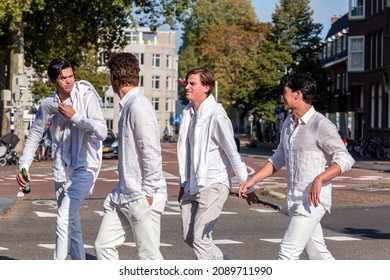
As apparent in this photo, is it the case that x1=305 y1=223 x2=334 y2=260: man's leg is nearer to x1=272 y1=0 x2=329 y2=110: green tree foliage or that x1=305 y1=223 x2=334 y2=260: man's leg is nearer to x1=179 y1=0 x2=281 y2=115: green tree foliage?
x1=179 y1=0 x2=281 y2=115: green tree foliage

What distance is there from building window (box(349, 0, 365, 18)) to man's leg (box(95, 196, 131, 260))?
62.7m

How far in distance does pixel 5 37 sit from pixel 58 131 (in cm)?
4279

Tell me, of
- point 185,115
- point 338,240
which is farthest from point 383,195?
point 185,115

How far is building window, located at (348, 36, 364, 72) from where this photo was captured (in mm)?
70125

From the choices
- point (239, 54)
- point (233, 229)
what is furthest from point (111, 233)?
point (239, 54)

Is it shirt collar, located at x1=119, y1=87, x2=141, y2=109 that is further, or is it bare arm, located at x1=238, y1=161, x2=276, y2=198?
bare arm, located at x1=238, y1=161, x2=276, y2=198

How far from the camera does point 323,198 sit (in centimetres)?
825

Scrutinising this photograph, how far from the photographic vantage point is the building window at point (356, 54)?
2761 inches

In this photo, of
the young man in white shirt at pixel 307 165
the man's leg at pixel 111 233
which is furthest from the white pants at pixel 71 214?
the young man in white shirt at pixel 307 165

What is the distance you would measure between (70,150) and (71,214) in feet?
1.69

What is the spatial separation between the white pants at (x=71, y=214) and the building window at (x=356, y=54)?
2430 inches

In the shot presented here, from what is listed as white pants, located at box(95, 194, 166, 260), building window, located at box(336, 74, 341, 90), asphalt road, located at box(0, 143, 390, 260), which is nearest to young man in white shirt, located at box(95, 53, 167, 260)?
white pants, located at box(95, 194, 166, 260)

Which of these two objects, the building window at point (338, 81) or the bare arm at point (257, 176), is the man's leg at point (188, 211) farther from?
the building window at point (338, 81)

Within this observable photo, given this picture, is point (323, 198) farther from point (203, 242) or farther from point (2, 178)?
point (2, 178)
